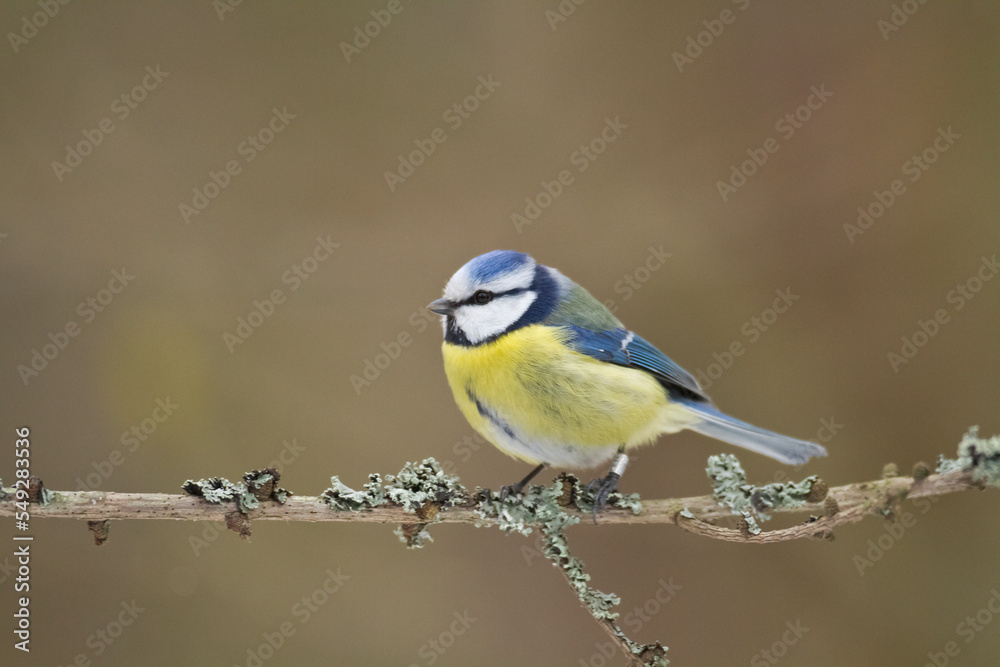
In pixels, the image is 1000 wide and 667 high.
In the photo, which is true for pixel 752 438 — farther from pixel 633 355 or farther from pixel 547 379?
pixel 547 379

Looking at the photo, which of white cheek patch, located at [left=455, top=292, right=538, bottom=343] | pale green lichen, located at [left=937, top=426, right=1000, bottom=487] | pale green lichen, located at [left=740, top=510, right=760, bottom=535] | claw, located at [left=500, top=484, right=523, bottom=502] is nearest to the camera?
pale green lichen, located at [left=937, top=426, right=1000, bottom=487]

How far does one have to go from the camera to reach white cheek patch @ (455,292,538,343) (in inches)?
55.7

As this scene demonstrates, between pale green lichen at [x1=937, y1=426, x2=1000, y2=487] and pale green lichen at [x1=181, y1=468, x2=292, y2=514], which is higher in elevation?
pale green lichen at [x1=937, y1=426, x2=1000, y2=487]

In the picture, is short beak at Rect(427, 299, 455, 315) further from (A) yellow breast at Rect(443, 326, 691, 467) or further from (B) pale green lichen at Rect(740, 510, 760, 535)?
(B) pale green lichen at Rect(740, 510, 760, 535)

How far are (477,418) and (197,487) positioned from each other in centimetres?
50

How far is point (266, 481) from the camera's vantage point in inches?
47.1

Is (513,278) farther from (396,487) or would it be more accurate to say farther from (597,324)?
(396,487)

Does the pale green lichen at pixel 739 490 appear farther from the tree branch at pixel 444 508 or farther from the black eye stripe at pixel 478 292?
the black eye stripe at pixel 478 292

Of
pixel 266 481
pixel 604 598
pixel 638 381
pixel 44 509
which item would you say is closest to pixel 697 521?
pixel 604 598

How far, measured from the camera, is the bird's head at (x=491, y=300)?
139 centimetres

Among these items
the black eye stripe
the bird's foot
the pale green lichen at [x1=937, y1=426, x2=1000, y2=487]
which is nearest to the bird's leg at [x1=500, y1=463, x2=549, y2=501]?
the bird's foot

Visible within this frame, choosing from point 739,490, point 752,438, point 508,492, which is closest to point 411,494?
point 508,492

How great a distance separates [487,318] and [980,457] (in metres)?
0.81

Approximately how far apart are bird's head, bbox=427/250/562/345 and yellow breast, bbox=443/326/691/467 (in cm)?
3
